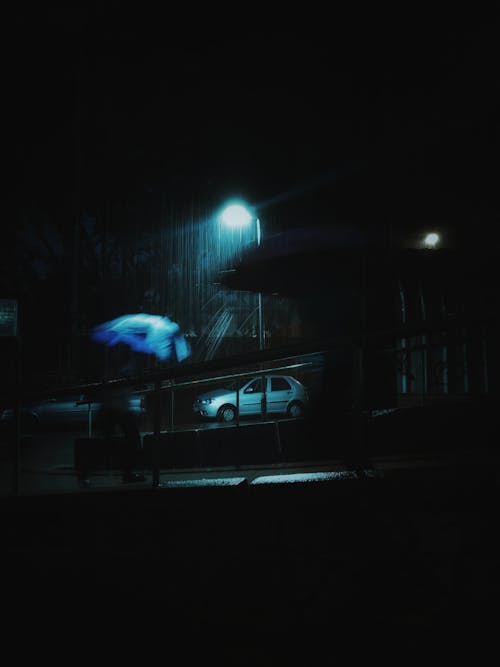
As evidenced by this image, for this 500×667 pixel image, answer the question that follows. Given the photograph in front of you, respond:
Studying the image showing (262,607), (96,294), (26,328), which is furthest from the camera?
(26,328)

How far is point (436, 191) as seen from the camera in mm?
7742

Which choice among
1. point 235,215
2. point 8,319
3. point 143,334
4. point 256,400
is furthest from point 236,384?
point 256,400

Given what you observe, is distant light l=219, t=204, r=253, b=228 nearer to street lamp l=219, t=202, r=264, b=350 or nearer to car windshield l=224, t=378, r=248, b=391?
street lamp l=219, t=202, r=264, b=350

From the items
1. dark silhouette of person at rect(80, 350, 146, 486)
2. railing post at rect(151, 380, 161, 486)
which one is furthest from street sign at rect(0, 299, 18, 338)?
railing post at rect(151, 380, 161, 486)

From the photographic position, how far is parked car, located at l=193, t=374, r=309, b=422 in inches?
632

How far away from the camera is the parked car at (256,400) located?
52.6ft

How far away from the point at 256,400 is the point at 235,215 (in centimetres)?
730

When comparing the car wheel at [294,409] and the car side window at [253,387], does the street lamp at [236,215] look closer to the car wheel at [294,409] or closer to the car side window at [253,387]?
the car side window at [253,387]

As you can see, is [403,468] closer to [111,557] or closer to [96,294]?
[111,557]

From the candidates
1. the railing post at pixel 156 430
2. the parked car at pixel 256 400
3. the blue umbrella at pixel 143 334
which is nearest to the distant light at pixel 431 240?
the blue umbrella at pixel 143 334

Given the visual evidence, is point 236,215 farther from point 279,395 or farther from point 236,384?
point 279,395

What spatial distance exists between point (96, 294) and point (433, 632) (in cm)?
2400

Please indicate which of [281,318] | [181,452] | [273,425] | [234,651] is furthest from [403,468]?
[281,318]

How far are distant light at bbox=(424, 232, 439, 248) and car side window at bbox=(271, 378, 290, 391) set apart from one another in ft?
25.6
